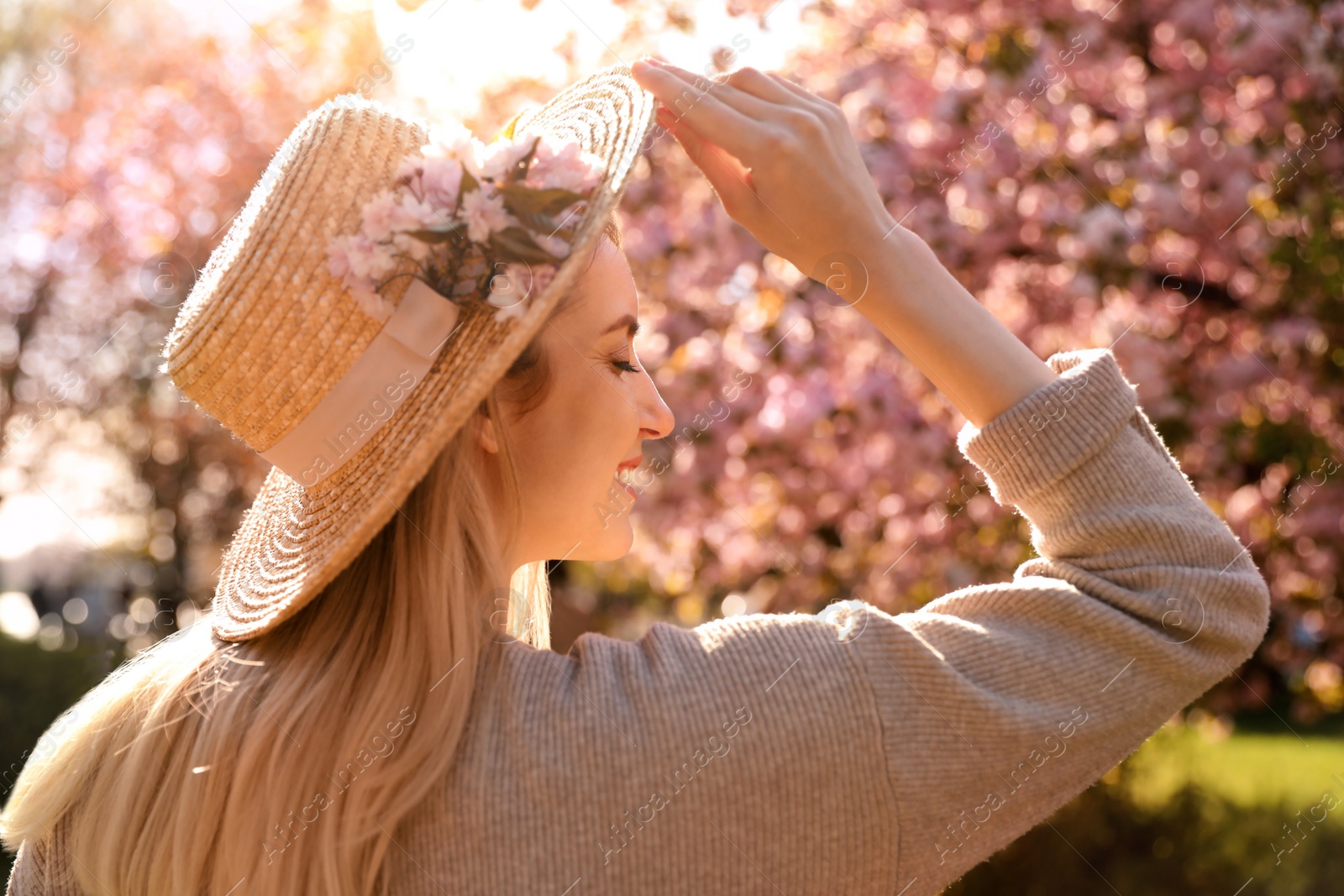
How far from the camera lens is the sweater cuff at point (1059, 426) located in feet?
3.84

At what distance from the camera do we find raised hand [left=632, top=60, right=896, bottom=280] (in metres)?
1.23

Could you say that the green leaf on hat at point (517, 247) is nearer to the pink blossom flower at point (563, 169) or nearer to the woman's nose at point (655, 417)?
the pink blossom flower at point (563, 169)

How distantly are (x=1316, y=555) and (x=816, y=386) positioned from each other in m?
1.93

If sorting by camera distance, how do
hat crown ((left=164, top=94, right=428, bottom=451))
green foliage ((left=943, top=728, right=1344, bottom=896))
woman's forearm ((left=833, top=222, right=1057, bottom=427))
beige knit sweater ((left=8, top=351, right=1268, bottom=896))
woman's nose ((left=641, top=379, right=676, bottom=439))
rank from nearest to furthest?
beige knit sweater ((left=8, top=351, right=1268, bottom=896)) < woman's forearm ((left=833, top=222, right=1057, bottom=427)) < hat crown ((left=164, top=94, right=428, bottom=451)) < woman's nose ((left=641, top=379, right=676, bottom=439)) < green foliage ((left=943, top=728, right=1344, bottom=896))

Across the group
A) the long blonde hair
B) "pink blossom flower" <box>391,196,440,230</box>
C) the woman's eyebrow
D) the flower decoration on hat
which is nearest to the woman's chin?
the long blonde hair

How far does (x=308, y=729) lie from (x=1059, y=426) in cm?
88

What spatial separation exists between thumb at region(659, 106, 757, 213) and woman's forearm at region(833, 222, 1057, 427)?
0.60 ft

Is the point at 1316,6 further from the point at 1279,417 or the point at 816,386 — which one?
the point at 816,386

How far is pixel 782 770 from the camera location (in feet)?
3.64

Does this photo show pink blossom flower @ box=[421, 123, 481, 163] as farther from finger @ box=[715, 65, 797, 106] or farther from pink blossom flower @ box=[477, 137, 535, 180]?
finger @ box=[715, 65, 797, 106]

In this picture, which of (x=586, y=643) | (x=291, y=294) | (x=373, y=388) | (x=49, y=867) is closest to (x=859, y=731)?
(x=586, y=643)

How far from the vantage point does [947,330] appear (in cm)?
122

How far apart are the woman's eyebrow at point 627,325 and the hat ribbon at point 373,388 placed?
0.21 meters

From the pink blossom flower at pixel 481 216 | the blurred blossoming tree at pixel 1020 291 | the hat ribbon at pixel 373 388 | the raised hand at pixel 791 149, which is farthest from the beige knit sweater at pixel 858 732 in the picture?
the blurred blossoming tree at pixel 1020 291
